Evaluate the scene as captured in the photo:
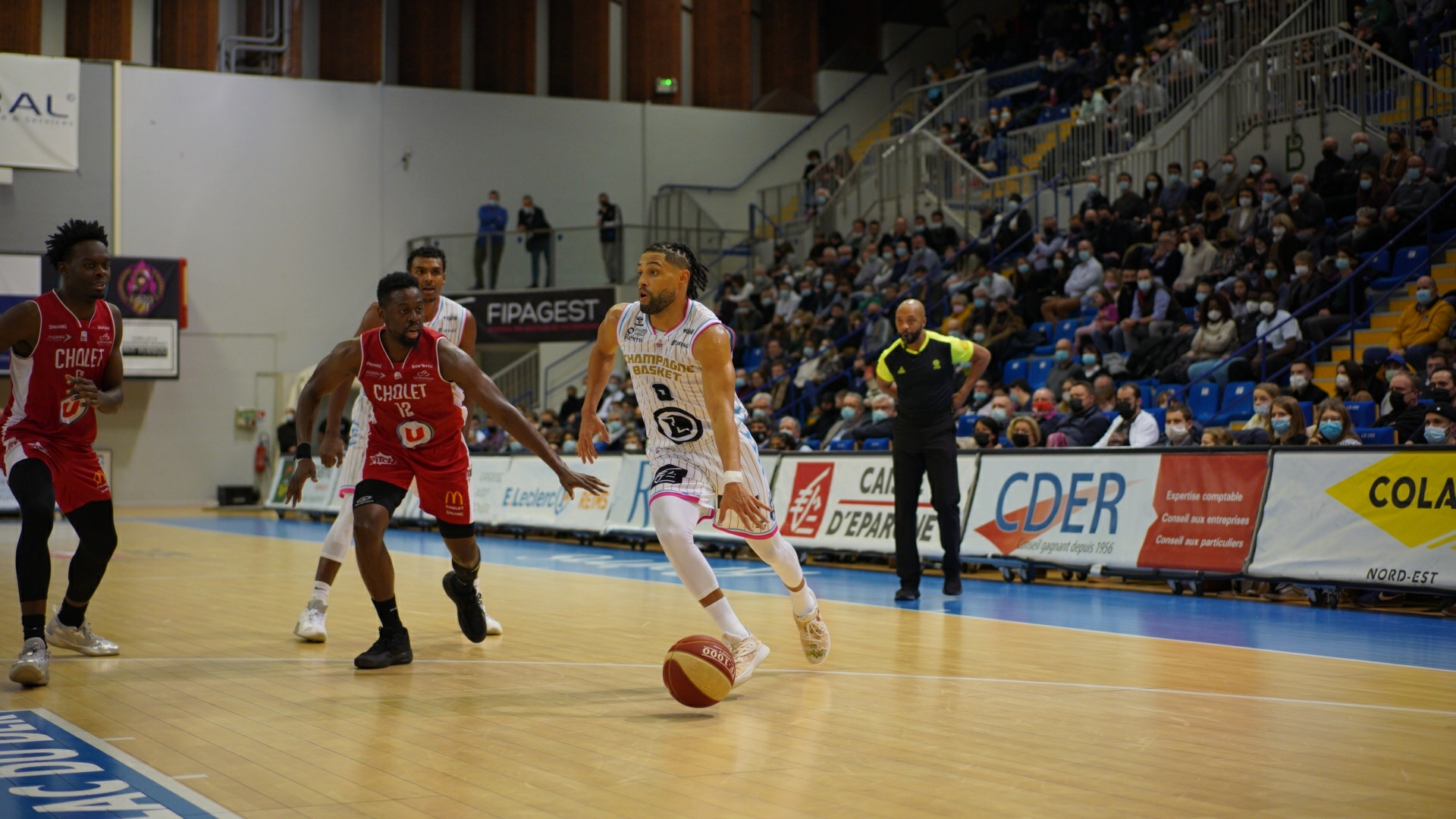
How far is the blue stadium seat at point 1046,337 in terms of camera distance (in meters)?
18.4

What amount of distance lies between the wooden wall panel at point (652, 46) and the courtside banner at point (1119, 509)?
20780mm

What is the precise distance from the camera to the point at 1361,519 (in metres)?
10.2

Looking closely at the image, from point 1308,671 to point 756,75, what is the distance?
27.7 meters

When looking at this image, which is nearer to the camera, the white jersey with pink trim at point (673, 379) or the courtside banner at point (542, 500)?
the white jersey with pink trim at point (673, 379)

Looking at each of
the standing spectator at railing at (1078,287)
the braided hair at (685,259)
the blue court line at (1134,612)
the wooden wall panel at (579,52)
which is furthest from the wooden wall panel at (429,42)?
the braided hair at (685,259)

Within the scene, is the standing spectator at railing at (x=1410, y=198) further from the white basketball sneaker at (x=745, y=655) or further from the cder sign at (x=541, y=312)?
the cder sign at (x=541, y=312)

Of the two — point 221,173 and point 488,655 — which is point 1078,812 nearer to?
point 488,655

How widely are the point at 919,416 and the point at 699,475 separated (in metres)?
4.48

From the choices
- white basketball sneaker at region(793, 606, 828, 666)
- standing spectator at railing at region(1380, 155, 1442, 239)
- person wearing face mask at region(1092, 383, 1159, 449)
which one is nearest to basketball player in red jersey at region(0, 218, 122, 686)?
white basketball sneaker at region(793, 606, 828, 666)

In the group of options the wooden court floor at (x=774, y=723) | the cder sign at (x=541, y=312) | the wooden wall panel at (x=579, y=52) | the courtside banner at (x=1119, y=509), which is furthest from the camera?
the wooden wall panel at (x=579, y=52)

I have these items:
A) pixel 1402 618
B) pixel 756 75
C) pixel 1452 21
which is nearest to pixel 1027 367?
pixel 1452 21

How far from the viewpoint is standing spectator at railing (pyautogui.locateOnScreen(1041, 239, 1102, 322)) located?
18594mm

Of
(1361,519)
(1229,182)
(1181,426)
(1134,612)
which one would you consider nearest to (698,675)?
(1134,612)

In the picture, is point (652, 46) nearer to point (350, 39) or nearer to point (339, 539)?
point (350, 39)
